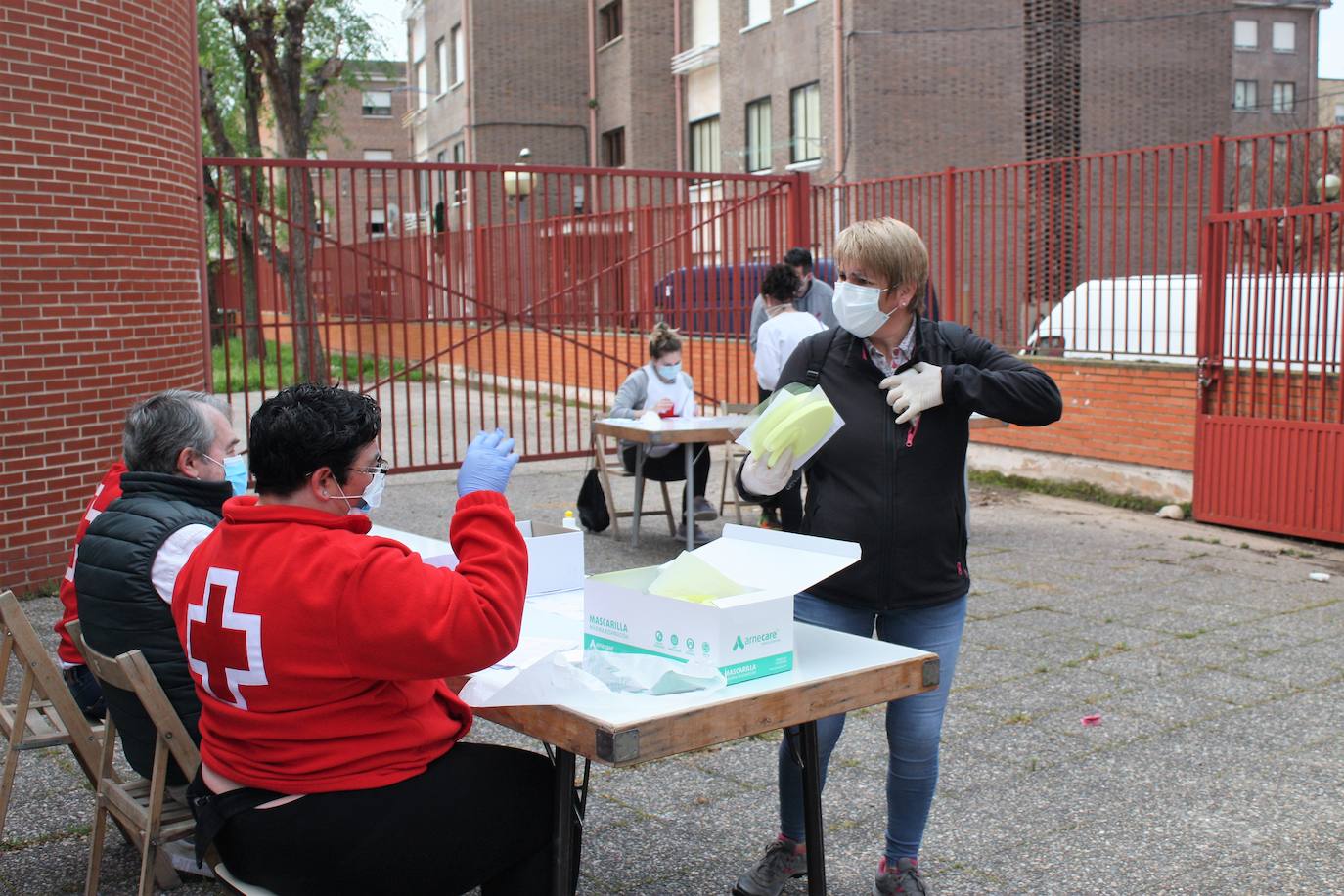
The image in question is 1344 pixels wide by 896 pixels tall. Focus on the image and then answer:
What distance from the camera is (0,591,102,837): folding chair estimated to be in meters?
3.39

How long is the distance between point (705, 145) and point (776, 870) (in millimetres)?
24264

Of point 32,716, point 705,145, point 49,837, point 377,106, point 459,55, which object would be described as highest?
point 377,106

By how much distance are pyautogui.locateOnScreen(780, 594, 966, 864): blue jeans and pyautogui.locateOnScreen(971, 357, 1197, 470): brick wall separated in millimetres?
7125

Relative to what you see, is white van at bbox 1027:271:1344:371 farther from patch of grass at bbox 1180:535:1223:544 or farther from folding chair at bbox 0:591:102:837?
folding chair at bbox 0:591:102:837

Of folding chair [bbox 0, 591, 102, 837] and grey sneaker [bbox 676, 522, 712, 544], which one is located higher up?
folding chair [bbox 0, 591, 102, 837]

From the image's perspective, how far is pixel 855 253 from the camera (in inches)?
130

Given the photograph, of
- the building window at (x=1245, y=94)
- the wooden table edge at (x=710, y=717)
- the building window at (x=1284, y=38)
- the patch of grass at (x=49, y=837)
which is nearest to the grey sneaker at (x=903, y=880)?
the wooden table edge at (x=710, y=717)

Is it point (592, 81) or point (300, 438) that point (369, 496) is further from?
point (592, 81)

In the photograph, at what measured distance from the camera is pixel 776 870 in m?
3.48

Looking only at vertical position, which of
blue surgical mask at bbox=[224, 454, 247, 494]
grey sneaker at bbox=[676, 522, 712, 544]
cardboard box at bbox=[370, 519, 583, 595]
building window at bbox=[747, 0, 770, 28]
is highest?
building window at bbox=[747, 0, 770, 28]

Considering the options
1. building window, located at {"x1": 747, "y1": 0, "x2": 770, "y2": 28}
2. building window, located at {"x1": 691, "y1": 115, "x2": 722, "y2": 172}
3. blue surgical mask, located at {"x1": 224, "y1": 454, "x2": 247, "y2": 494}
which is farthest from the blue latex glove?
building window, located at {"x1": 691, "y1": 115, "x2": 722, "y2": 172}

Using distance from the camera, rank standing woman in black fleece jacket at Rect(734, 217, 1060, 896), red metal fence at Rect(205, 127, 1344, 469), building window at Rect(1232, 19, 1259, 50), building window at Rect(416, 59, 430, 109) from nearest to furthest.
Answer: standing woman in black fleece jacket at Rect(734, 217, 1060, 896) < red metal fence at Rect(205, 127, 1344, 469) < building window at Rect(1232, 19, 1259, 50) < building window at Rect(416, 59, 430, 109)

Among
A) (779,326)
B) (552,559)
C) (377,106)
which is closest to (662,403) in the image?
(779,326)

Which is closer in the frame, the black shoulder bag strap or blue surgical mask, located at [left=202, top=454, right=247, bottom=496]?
the black shoulder bag strap
